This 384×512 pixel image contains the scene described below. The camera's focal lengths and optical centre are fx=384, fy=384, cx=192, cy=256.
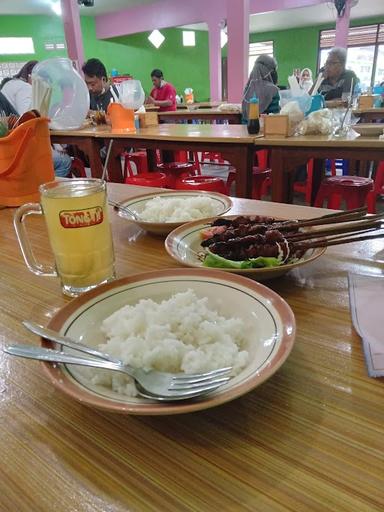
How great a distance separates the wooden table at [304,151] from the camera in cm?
220

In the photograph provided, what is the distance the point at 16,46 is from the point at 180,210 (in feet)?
36.9

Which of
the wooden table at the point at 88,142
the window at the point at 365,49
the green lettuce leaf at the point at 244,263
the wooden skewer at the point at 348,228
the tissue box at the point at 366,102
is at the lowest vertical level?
the wooden table at the point at 88,142

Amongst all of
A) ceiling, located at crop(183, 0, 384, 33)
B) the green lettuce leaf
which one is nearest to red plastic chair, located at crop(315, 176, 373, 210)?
the green lettuce leaf

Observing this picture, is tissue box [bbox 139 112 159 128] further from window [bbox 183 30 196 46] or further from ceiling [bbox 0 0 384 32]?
window [bbox 183 30 196 46]

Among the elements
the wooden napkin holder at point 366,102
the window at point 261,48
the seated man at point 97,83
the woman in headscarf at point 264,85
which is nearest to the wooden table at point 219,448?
the woman in headscarf at point 264,85

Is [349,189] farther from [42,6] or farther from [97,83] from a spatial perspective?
[42,6]

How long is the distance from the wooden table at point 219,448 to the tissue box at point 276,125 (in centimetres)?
215

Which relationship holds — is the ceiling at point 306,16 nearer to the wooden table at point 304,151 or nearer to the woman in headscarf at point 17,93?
the woman in headscarf at point 17,93

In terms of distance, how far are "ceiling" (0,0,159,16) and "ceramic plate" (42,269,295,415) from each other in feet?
34.0

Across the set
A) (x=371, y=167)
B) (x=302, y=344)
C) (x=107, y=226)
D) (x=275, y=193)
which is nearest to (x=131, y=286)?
(x=107, y=226)

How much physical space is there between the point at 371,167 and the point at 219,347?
5.02m

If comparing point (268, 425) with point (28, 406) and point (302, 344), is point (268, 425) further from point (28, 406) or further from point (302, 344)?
point (28, 406)

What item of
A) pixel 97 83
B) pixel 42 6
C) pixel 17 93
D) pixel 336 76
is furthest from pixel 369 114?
pixel 42 6

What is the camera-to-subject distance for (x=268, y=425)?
1.43ft
